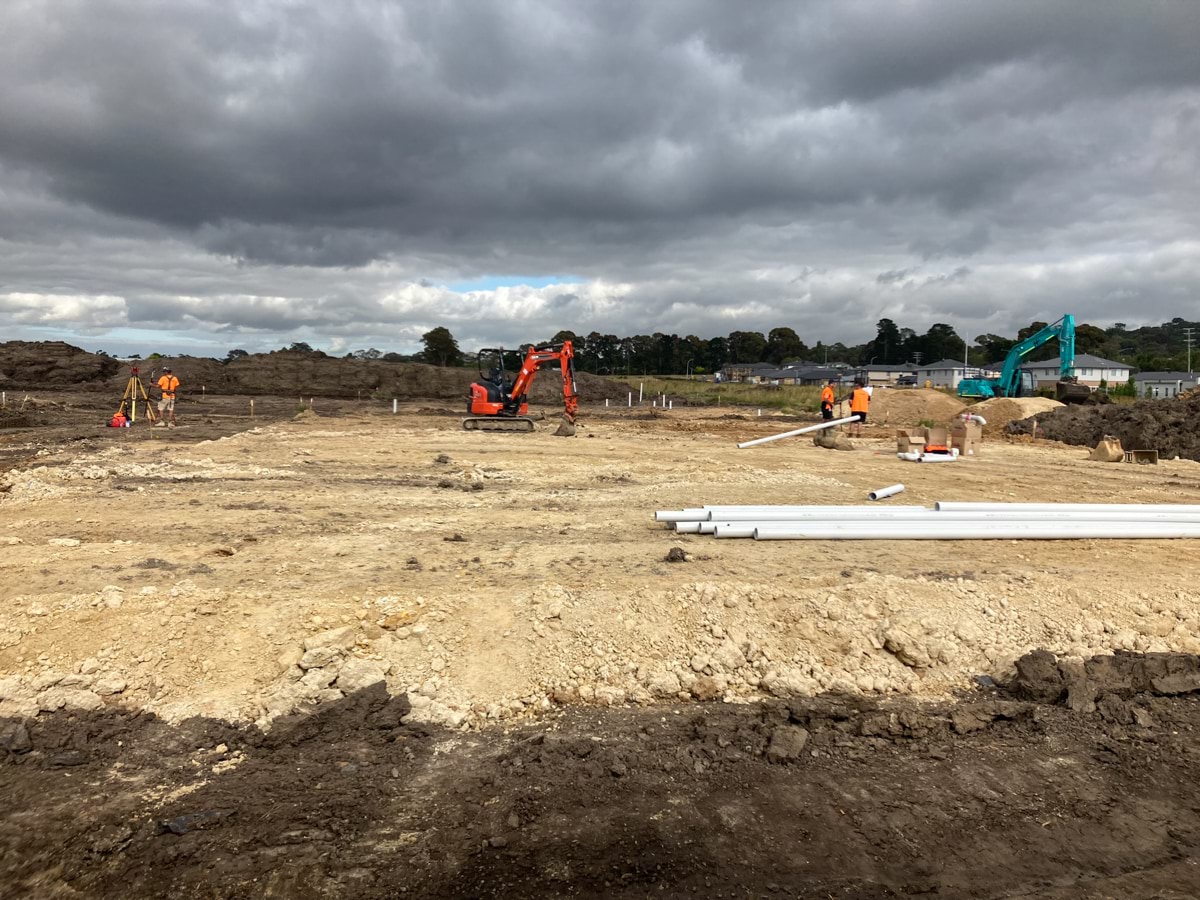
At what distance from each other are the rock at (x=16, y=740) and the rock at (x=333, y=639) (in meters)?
1.63

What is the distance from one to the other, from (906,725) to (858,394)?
14.7 meters

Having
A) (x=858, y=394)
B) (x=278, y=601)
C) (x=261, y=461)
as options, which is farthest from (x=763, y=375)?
(x=278, y=601)

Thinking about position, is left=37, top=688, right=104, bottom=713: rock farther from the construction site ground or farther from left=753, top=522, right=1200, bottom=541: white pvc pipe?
left=753, top=522, right=1200, bottom=541: white pvc pipe

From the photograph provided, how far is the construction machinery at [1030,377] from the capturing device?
97.2 feet

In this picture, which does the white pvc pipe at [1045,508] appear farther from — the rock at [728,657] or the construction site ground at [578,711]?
the rock at [728,657]

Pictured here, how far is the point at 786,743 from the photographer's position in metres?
4.69

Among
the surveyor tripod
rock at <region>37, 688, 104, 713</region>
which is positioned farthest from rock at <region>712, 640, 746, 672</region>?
the surveyor tripod

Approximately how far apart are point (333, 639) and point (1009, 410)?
27.1 meters

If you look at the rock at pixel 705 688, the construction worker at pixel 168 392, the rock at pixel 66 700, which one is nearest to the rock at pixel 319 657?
the rock at pixel 66 700

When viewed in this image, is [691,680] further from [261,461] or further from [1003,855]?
[261,461]

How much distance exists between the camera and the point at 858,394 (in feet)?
61.1

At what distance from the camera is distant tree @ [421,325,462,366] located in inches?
3290

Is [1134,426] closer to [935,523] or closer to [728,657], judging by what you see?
[935,523]

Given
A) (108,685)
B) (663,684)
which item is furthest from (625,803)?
(108,685)
